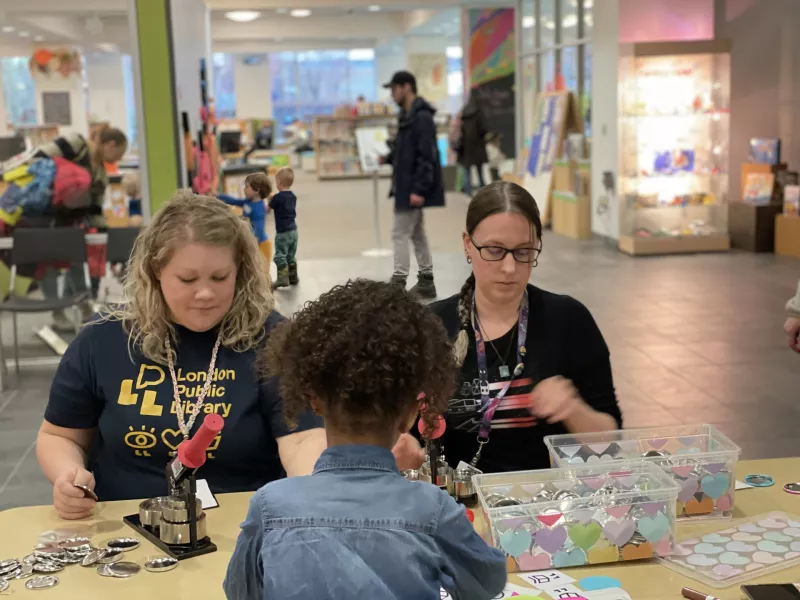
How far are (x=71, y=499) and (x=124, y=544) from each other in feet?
0.69

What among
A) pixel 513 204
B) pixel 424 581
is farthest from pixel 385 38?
pixel 424 581

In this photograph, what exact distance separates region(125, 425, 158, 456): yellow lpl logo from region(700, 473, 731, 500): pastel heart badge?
1.20 meters

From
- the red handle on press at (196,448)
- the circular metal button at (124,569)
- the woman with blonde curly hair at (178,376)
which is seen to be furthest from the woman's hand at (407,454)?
the circular metal button at (124,569)

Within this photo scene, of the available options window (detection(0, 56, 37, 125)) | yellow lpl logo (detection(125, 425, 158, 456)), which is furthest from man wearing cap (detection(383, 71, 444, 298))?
window (detection(0, 56, 37, 125))

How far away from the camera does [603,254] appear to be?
31.2ft

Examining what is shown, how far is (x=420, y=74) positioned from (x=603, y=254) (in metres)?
11.3

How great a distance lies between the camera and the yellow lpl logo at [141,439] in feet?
7.30

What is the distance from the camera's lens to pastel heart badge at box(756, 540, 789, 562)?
179 centimetres

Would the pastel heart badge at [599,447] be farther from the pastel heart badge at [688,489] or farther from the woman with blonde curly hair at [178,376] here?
the woman with blonde curly hair at [178,376]

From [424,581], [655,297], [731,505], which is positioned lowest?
[655,297]

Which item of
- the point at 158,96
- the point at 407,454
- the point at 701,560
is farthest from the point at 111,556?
the point at 158,96

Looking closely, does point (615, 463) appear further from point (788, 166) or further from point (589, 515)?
point (788, 166)

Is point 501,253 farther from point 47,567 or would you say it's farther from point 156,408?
point 47,567

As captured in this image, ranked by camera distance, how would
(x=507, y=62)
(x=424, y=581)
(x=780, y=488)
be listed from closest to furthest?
(x=424, y=581)
(x=780, y=488)
(x=507, y=62)
